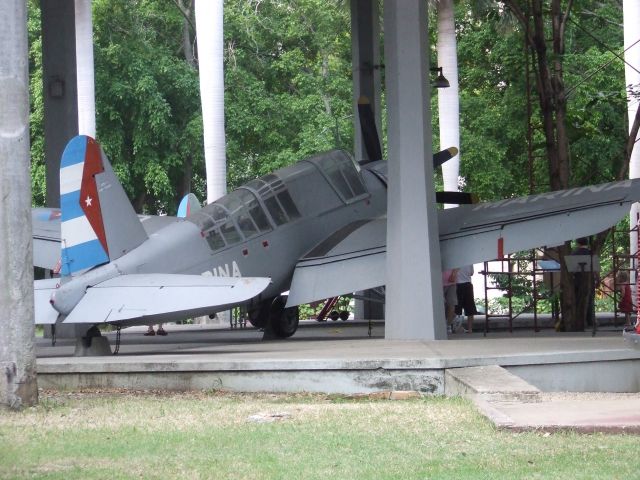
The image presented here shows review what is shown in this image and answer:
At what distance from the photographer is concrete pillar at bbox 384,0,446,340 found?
17.1m

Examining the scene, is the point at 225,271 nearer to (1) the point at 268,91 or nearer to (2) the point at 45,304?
(2) the point at 45,304

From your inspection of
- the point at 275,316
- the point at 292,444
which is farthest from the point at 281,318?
the point at 292,444

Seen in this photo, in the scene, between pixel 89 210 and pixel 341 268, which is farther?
pixel 341 268

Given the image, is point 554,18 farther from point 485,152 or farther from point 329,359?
point 485,152

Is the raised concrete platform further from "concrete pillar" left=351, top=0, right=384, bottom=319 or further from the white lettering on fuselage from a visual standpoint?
"concrete pillar" left=351, top=0, right=384, bottom=319

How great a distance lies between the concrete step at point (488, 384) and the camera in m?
10.6

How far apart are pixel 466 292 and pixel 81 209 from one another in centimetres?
1067

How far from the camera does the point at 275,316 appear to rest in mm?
20688

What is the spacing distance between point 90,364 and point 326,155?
27.6 feet

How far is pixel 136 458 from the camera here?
27.3 feet

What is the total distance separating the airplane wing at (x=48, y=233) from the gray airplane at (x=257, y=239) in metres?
0.02

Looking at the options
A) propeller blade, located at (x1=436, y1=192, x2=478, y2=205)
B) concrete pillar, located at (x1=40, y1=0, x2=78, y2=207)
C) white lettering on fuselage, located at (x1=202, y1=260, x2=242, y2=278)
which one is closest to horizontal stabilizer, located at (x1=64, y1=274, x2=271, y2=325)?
white lettering on fuselage, located at (x1=202, y1=260, x2=242, y2=278)

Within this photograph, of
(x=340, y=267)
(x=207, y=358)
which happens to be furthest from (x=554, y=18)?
(x=207, y=358)

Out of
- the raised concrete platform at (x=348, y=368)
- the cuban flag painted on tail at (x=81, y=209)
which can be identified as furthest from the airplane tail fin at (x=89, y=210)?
the raised concrete platform at (x=348, y=368)
